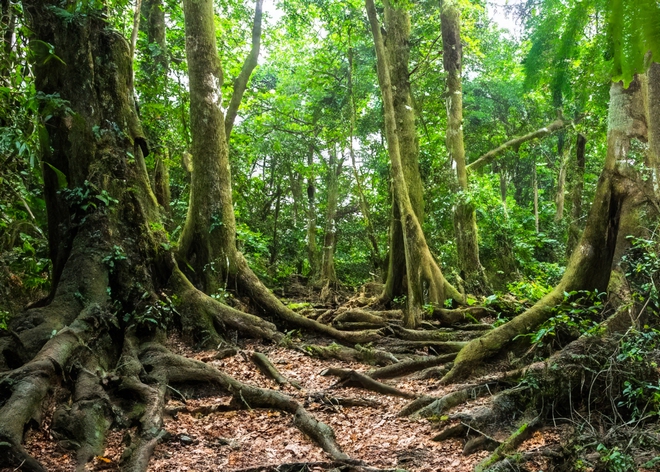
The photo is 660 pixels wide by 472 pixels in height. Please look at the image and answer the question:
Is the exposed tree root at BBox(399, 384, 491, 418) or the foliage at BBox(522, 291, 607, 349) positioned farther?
the exposed tree root at BBox(399, 384, 491, 418)

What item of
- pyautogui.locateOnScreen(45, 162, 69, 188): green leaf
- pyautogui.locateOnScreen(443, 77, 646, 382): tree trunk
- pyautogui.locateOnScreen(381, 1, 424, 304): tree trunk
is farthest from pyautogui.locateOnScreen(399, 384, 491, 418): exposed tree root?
pyautogui.locateOnScreen(381, 1, 424, 304): tree trunk

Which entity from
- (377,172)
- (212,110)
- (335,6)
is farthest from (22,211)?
(377,172)

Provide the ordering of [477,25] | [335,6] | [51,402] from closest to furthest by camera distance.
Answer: [51,402], [335,6], [477,25]

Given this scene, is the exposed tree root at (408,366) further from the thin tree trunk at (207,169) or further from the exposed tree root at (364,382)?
the thin tree trunk at (207,169)

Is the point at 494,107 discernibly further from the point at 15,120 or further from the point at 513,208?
the point at 15,120

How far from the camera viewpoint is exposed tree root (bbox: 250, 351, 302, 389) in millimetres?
6457

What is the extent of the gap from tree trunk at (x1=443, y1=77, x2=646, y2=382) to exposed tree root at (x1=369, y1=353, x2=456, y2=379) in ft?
2.87

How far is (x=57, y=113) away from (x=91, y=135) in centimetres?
68

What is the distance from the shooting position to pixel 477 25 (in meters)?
15.7

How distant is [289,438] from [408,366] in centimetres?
254

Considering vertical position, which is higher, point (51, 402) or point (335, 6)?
point (335, 6)

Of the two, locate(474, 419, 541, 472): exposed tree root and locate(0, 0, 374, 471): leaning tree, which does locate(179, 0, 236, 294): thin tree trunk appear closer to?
locate(0, 0, 374, 471): leaning tree

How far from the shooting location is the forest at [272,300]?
3.95m

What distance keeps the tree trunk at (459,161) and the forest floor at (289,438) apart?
19.0 ft
